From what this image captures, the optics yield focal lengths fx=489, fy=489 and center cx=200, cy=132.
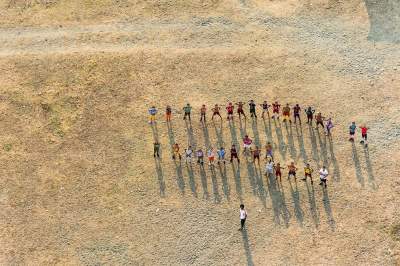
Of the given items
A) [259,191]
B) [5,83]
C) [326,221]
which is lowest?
[326,221]

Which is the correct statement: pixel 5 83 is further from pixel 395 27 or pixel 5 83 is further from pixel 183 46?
pixel 395 27

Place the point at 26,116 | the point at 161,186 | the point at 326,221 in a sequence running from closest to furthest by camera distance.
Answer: the point at 326,221 → the point at 161,186 → the point at 26,116

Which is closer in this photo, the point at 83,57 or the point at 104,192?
the point at 104,192

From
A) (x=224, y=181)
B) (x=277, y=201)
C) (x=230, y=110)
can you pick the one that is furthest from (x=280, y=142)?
(x=224, y=181)

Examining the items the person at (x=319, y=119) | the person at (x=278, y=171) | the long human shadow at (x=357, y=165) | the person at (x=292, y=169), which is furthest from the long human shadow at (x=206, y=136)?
the long human shadow at (x=357, y=165)

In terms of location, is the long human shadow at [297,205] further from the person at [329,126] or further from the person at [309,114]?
the person at [309,114]

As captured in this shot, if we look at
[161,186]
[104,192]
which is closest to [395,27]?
[161,186]
